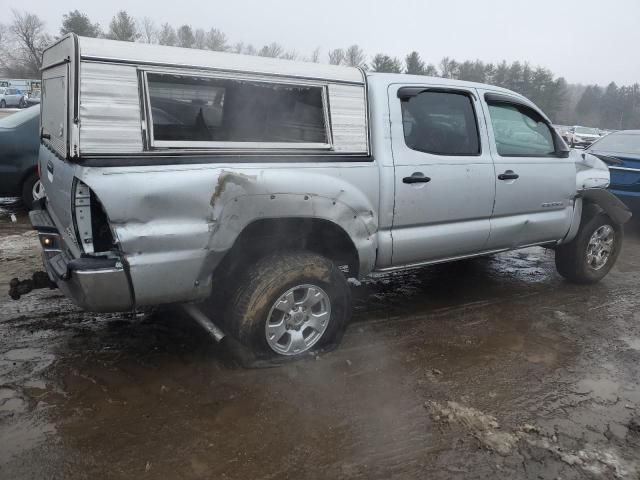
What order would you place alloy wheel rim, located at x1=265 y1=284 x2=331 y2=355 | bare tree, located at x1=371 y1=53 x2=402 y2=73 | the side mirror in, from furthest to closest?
1. bare tree, located at x1=371 y1=53 x2=402 y2=73
2. the side mirror
3. alloy wheel rim, located at x1=265 y1=284 x2=331 y2=355

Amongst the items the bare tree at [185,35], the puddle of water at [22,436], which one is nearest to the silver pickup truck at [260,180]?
the puddle of water at [22,436]

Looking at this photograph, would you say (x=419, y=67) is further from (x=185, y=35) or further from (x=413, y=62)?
(x=185, y=35)

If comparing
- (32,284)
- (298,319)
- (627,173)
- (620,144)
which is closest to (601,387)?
(298,319)

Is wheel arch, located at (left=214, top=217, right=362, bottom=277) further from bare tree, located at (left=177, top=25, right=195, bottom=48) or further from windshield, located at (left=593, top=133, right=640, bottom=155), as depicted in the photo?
bare tree, located at (left=177, top=25, right=195, bottom=48)

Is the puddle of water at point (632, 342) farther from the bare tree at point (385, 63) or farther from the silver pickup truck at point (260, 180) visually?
the bare tree at point (385, 63)

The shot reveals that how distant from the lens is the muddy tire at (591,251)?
5.07 meters

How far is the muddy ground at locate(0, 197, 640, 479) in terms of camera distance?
8.23 ft

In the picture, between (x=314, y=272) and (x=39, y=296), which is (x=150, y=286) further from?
(x=39, y=296)

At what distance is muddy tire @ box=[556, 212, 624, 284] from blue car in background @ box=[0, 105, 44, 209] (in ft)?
21.3

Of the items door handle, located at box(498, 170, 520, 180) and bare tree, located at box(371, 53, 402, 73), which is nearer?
door handle, located at box(498, 170, 520, 180)

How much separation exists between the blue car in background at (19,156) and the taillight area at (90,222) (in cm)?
461

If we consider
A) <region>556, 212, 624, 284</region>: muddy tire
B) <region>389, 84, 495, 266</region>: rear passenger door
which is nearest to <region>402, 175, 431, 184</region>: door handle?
<region>389, 84, 495, 266</region>: rear passenger door

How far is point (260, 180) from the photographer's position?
9.68 ft

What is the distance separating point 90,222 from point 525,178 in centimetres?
349
